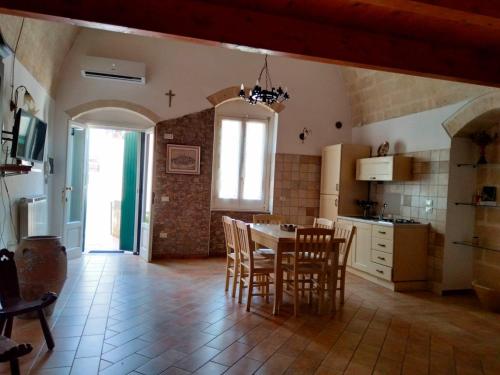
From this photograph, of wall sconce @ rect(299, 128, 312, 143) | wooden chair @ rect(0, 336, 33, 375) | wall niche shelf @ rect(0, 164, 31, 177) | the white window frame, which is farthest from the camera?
wall sconce @ rect(299, 128, 312, 143)

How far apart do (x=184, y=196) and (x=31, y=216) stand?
255 centimetres

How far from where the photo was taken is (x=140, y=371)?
8.46 ft

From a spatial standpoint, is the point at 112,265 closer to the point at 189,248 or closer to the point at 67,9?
the point at 189,248

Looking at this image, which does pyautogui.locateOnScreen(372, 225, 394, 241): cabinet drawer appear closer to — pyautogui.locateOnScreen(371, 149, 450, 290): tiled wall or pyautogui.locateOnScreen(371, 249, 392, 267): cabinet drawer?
pyautogui.locateOnScreen(371, 249, 392, 267): cabinet drawer

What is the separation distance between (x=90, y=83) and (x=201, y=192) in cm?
240

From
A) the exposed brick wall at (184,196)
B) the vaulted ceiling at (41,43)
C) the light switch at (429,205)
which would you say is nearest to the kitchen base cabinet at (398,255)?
the light switch at (429,205)

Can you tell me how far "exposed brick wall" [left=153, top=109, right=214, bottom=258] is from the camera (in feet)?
20.4

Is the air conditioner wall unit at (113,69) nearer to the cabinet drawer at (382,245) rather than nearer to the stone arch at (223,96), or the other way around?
the stone arch at (223,96)

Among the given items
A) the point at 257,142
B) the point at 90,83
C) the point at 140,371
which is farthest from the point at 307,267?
the point at 90,83

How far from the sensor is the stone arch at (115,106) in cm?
576

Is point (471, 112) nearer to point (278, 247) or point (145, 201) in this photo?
point (278, 247)

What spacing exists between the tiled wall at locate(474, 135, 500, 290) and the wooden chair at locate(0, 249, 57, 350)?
490 centimetres

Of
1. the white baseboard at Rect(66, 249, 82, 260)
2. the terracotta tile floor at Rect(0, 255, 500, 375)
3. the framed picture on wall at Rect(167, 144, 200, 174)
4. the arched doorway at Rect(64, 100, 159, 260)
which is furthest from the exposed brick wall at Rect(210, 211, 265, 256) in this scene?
the white baseboard at Rect(66, 249, 82, 260)

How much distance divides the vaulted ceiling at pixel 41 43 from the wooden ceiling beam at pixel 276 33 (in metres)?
1.29
